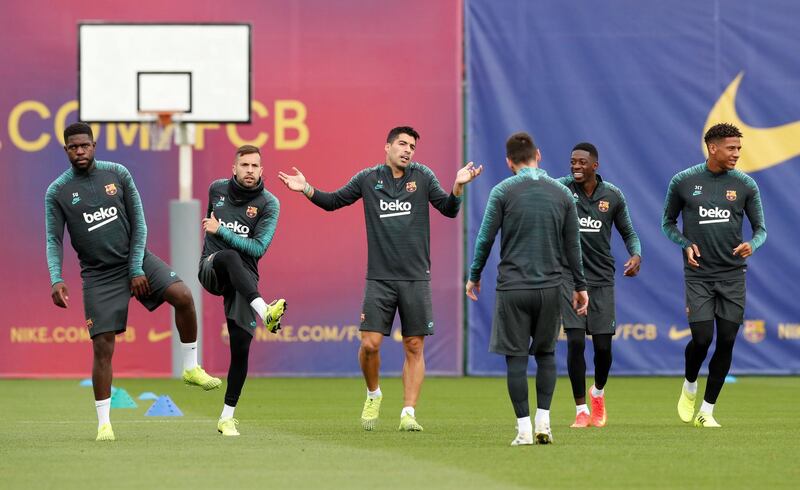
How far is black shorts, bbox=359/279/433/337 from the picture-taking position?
1062cm

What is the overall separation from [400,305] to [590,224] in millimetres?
1626

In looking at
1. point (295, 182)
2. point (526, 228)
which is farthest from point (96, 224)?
point (526, 228)

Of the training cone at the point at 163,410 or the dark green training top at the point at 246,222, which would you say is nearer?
the dark green training top at the point at 246,222

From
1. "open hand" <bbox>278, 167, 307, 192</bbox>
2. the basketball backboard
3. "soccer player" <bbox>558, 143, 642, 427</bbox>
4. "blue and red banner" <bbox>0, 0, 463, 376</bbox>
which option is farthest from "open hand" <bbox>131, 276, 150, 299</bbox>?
"blue and red banner" <bbox>0, 0, 463, 376</bbox>

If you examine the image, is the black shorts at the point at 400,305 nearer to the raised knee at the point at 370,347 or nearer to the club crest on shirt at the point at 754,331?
the raised knee at the point at 370,347

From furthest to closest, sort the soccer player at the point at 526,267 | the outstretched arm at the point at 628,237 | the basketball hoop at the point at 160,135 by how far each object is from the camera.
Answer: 1. the basketball hoop at the point at 160,135
2. the outstretched arm at the point at 628,237
3. the soccer player at the point at 526,267

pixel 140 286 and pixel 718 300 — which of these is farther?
pixel 718 300

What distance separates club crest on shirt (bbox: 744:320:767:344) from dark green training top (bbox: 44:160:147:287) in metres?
10.3

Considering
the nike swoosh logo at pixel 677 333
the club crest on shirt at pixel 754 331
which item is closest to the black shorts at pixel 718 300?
the nike swoosh logo at pixel 677 333

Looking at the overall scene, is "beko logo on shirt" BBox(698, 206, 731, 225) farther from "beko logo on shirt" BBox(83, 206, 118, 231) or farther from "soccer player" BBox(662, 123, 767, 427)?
"beko logo on shirt" BBox(83, 206, 118, 231)

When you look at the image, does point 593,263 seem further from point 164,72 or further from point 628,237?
point 164,72

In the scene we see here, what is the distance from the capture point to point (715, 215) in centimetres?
1084

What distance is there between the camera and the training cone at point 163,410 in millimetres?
12281

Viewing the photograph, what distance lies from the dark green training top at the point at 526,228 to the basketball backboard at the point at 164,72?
28.8 feet
